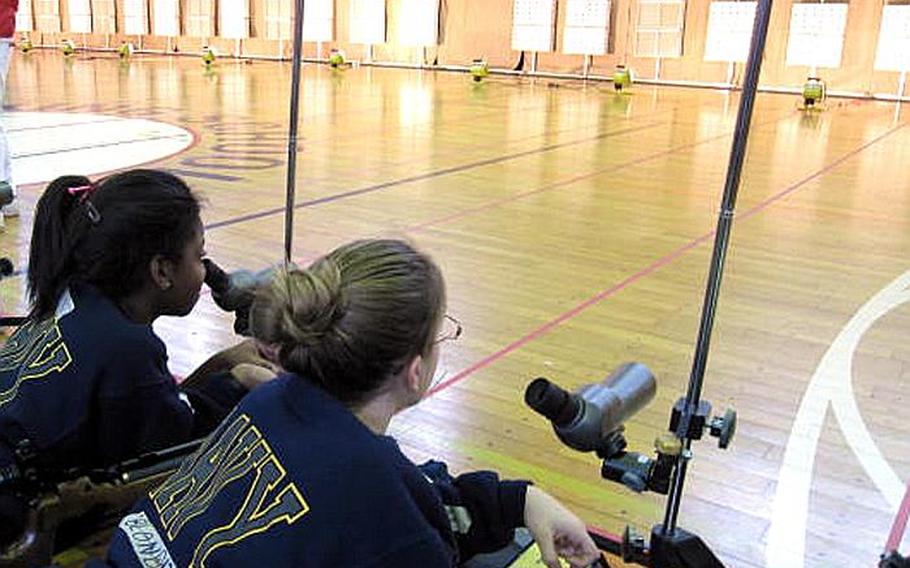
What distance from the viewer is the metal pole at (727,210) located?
1374 mm

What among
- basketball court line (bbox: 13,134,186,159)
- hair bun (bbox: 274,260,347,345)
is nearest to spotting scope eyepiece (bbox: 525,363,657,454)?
hair bun (bbox: 274,260,347,345)

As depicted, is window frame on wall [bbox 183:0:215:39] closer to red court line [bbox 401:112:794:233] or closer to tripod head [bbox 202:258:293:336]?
red court line [bbox 401:112:794:233]

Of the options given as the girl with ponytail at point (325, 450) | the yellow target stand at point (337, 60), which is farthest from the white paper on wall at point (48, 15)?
the girl with ponytail at point (325, 450)

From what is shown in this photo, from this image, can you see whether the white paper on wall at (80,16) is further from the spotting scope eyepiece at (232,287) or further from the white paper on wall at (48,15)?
the spotting scope eyepiece at (232,287)

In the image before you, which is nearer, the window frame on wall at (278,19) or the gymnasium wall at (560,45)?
the gymnasium wall at (560,45)

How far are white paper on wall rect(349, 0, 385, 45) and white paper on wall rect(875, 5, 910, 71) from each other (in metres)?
7.71

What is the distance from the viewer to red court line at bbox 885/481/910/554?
180cm

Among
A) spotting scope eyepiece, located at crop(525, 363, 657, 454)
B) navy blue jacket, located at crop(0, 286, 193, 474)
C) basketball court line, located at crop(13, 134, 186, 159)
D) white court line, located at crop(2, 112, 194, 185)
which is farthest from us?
basketball court line, located at crop(13, 134, 186, 159)

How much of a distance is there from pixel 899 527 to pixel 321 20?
1540 cm

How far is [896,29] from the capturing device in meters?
12.4

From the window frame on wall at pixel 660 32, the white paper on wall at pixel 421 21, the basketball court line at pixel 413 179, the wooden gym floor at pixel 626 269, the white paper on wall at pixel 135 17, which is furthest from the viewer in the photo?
the white paper on wall at pixel 135 17

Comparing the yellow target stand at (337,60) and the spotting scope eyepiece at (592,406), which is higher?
the yellow target stand at (337,60)

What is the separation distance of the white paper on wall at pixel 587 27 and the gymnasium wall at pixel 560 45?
14cm

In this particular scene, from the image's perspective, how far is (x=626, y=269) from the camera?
3756 millimetres
